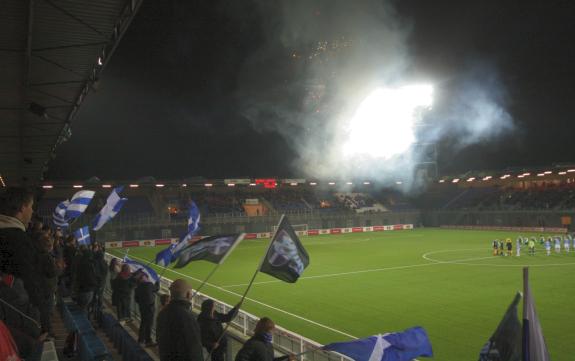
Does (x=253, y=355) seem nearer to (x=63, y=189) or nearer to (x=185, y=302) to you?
(x=185, y=302)

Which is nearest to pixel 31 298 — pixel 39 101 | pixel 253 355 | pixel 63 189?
pixel 253 355

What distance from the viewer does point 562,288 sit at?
70.1ft

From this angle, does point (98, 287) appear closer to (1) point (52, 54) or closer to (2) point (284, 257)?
(1) point (52, 54)

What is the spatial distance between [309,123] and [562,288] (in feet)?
164

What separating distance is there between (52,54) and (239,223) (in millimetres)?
46769

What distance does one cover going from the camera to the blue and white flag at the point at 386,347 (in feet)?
19.3

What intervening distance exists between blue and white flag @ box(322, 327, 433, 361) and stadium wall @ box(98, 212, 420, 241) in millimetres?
45331

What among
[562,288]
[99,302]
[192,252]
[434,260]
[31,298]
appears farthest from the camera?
[434,260]

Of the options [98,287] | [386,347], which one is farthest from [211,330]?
[98,287]

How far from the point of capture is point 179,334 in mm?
5445

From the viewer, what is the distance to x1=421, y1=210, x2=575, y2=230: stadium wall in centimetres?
5372

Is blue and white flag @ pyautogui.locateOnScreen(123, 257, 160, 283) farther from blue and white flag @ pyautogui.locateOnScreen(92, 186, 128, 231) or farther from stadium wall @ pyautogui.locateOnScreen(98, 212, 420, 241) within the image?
stadium wall @ pyautogui.locateOnScreen(98, 212, 420, 241)

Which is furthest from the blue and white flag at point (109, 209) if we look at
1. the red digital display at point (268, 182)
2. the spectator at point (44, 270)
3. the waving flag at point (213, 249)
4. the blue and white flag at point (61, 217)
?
the red digital display at point (268, 182)

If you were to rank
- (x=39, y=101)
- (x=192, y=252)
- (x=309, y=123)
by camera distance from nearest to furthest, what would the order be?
(x=192, y=252) < (x=39, y=101) < (x=309, y=123)
